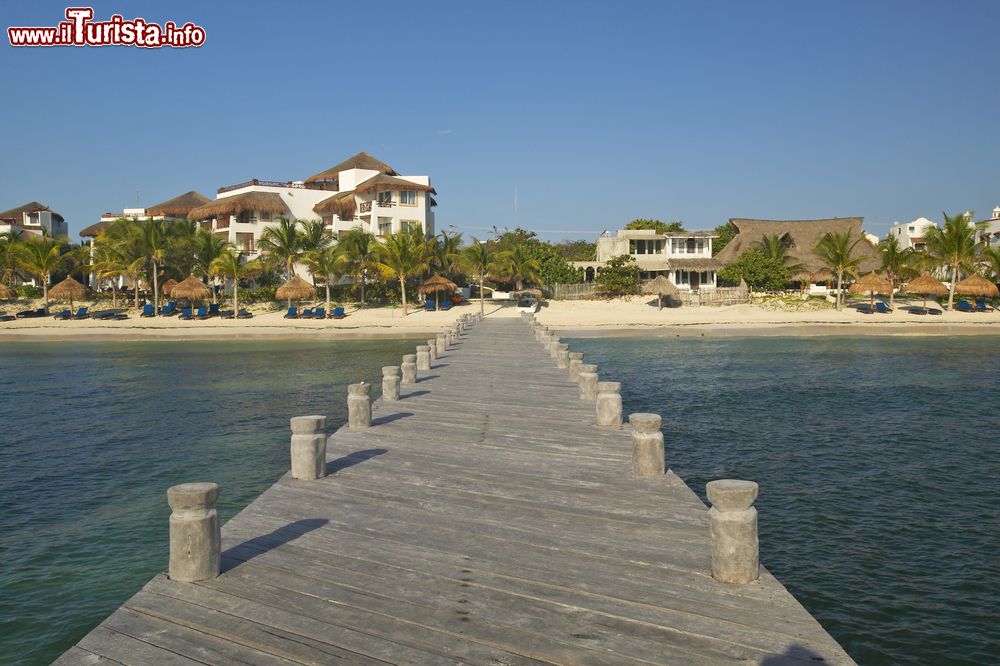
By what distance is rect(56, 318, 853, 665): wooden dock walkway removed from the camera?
203 inches

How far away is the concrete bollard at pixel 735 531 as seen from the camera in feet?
20.1

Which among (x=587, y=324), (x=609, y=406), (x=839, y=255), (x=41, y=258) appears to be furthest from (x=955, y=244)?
(x=41, y=258)

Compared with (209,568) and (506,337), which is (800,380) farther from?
(209,568)

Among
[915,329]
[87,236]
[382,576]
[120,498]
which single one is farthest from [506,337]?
[87,236]

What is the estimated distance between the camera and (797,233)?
72.4 metres

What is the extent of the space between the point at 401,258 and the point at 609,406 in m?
42.1

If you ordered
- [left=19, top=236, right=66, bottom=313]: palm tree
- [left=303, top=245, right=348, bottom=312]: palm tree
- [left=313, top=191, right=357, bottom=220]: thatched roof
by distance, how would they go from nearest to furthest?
[left=303, top=245, right=348, bottom=312]: palm tree → [left=19, top=236, right=66, bottom=313]: palm tree → [left=313, top=191, right=357, bottom=220]: thatched roof

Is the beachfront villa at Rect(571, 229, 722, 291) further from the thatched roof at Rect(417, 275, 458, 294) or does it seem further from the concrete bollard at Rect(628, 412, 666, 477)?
the concrete bollard at Rect(628, 412, 666, 477)

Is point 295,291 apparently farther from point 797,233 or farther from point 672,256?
point 797,233

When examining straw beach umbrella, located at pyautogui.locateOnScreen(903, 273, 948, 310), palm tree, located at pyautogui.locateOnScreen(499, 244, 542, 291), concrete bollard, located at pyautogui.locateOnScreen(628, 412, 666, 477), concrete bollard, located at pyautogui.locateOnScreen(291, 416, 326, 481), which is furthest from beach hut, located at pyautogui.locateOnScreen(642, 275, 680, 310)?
concrete bollard, located at pyautogui.locateOnScreen(291, 416, 326, 481)

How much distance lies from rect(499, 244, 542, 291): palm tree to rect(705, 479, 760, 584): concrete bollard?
187 ft

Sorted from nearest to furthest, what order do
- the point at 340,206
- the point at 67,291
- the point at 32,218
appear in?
the point at 67,291, the point at 340,206, the point at 32,218

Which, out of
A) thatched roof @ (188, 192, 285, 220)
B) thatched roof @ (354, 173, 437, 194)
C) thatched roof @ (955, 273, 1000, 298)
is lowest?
thatched roof @ (955, 273, 1000, 298)

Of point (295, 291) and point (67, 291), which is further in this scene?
point (67, 291)
